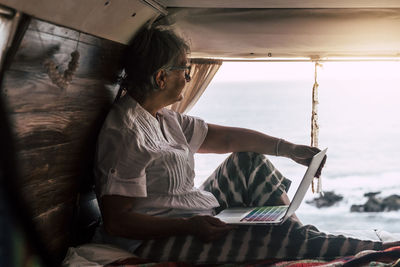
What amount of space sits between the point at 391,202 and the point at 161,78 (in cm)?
671

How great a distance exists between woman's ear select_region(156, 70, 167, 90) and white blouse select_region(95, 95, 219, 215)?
0.13 m

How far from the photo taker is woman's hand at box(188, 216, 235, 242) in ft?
6.42

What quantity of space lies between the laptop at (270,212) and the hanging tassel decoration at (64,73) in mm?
831

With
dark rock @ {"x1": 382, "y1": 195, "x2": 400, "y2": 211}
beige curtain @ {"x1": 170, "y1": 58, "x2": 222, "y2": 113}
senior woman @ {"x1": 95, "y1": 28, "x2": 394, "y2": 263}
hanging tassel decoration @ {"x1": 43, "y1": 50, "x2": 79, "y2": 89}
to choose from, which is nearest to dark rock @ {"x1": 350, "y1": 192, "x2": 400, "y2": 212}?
dark rock @ {"x1": 382, "y1": 195, "x2": 400, "y2": 211}

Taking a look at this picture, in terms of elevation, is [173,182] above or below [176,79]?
below

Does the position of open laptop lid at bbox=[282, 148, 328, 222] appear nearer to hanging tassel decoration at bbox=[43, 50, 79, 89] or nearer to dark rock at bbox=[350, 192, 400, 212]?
hanging tassel decoration at bbox=[43, 50, 79, 89]

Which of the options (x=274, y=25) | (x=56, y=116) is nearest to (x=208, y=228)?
(x=56, y=116)

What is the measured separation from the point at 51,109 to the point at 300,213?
6.22 metres

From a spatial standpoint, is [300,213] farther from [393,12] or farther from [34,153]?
[34,153]

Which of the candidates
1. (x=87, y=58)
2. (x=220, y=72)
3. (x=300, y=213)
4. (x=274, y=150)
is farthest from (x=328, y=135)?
(x=87, y=58)

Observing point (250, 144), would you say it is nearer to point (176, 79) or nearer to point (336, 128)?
point (176, 79)

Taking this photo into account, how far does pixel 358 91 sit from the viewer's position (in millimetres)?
19609

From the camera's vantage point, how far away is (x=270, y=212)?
2.16 m

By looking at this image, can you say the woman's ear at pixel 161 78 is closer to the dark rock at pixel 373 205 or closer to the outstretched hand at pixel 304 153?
the outstretched hand at pixel 304 153
